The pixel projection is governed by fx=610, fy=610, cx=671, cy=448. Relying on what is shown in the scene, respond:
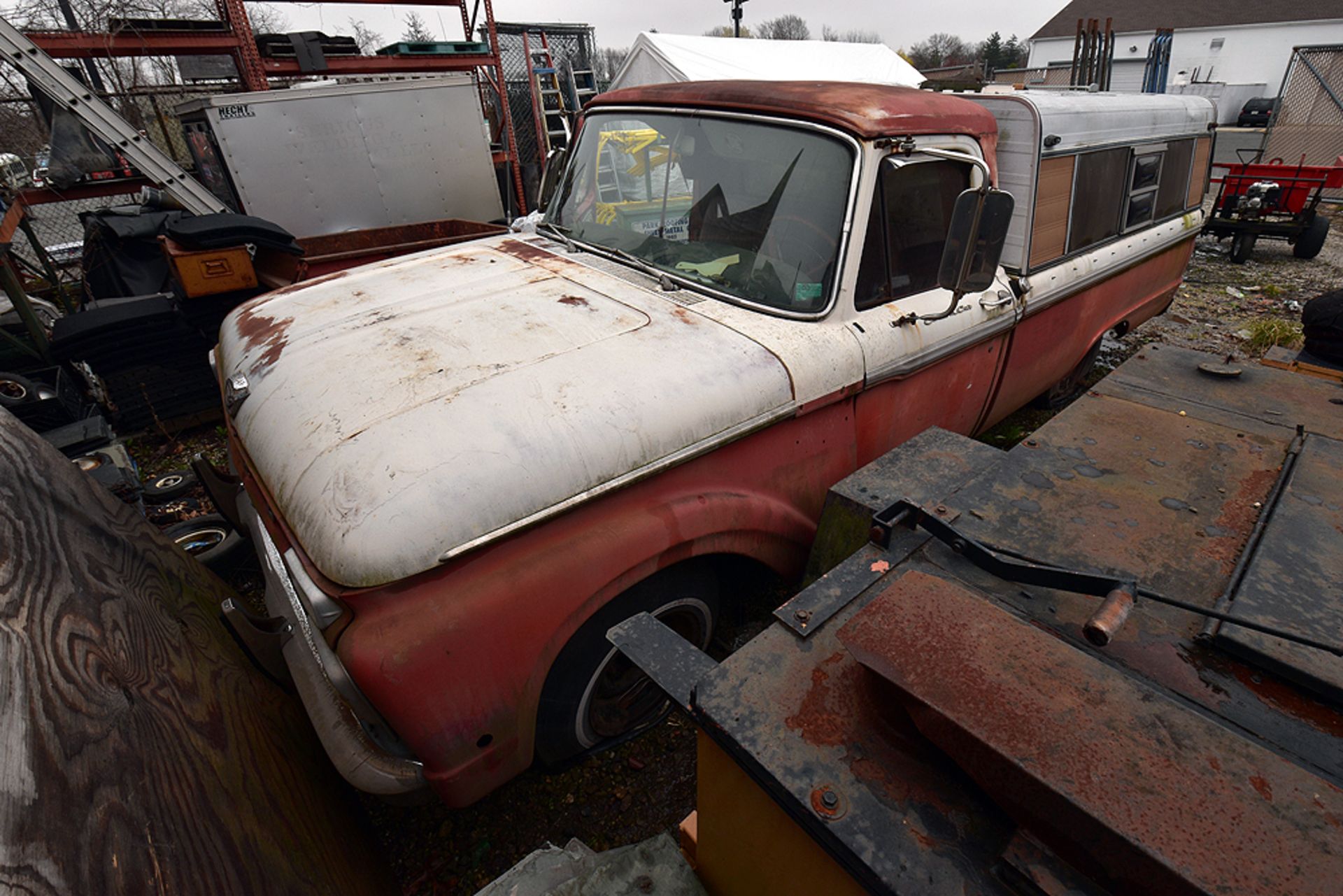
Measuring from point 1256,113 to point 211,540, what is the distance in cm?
3129

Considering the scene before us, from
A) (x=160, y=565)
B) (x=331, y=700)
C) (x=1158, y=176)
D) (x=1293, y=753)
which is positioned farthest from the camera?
(x=1158, y=176)

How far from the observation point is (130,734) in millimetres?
1240

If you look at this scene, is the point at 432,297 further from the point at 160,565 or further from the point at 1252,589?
the point at 1252,589

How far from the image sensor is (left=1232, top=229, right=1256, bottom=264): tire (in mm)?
8375

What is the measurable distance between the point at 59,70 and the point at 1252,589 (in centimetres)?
880

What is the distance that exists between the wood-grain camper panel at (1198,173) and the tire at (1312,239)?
5.36 meters

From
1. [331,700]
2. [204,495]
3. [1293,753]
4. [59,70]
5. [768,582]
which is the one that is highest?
[59,70]

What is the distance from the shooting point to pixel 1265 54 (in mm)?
28766

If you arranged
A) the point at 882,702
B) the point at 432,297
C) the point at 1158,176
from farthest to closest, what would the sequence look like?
the point at 1158,176 → the point at 432,297 → the point at 882,702

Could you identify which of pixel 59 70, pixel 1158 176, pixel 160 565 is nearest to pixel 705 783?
pixel 160 565

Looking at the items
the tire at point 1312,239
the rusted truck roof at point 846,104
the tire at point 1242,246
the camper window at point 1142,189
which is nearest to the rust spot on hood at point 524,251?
the rusted truck roof at point 846,104

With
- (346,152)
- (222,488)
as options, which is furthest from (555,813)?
(346,152)

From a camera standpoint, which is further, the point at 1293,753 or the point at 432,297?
the point at 432,297

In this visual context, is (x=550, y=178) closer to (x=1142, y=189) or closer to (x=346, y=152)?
(x=1142, y=189)
